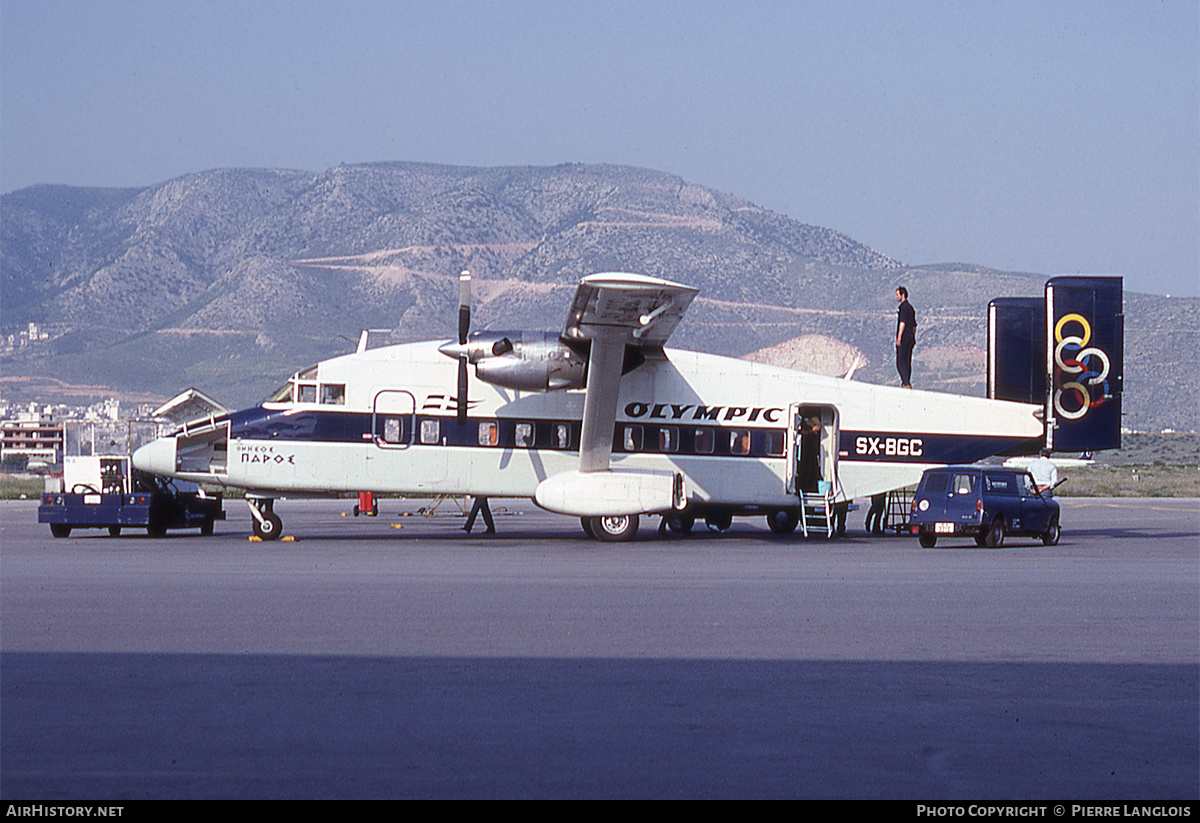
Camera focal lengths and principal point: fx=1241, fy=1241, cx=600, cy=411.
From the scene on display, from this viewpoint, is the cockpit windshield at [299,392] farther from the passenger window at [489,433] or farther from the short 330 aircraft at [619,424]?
the passenger window at [489,433]

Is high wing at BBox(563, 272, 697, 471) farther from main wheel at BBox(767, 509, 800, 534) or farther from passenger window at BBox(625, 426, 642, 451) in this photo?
main wheel at BBox(767, 509, 800, 534)

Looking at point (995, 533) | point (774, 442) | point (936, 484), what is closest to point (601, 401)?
point (774, 442)

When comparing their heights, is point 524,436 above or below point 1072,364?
below

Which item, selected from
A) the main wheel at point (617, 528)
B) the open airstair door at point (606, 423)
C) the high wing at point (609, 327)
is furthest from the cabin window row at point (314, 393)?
the main wheel at point (617, 528)

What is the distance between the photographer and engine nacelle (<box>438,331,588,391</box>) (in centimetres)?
2444

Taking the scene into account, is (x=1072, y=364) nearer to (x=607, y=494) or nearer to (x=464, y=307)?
(x=607, y=494)

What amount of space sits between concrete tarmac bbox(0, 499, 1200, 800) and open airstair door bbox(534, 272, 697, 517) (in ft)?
20.5

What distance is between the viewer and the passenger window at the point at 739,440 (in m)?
26.3

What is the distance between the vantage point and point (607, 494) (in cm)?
2450

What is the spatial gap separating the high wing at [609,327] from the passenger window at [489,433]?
5.88 ft

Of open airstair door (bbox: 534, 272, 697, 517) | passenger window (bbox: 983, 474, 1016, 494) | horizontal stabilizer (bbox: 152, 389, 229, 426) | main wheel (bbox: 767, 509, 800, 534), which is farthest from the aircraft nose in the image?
passenger window (bbox: 983, 474, 1016, 494)

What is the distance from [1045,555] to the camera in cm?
2198

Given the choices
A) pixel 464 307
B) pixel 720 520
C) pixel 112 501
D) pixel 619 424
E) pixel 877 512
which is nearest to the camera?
pixel 112 501

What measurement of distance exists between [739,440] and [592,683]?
1783cm
